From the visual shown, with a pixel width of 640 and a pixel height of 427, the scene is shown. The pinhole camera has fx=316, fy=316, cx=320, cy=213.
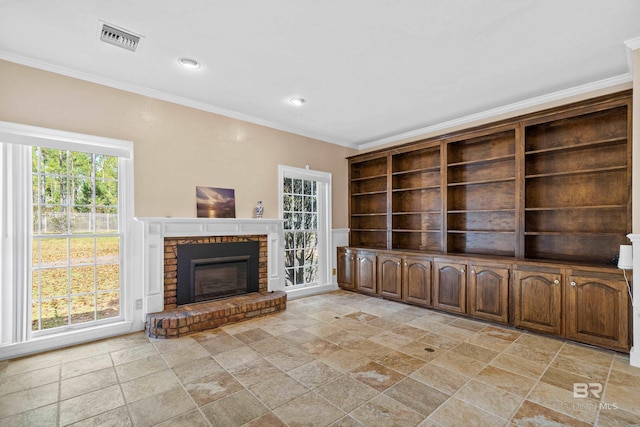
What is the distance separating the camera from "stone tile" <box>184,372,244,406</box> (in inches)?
94.7

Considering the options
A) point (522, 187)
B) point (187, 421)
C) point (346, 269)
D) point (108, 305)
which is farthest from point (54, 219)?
point (522, 187)

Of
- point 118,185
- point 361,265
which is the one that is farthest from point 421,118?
point 118,185

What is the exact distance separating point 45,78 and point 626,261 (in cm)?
593

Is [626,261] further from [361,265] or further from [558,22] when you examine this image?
[361,265]

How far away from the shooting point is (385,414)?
2.19 meters

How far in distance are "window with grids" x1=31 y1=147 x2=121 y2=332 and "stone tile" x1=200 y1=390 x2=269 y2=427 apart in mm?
2209

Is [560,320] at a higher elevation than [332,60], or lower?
lower

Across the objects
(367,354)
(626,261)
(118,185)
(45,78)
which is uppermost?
(45,78)

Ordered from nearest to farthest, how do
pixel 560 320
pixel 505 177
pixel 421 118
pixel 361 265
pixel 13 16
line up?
pixel 13 16, pixel 560 320, pixel 505 177, pixel 421 118, pixel 361 265

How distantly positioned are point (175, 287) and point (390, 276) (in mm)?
3236

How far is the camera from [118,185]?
3.75 m

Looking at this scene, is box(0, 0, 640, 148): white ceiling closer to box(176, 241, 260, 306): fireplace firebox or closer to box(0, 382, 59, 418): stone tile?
box(176, 241, 260, 306): fireplace firebox

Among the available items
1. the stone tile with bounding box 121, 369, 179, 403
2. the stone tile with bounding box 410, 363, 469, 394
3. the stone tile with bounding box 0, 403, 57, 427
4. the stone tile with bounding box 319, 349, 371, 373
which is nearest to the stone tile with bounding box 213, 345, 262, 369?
the stone tile with bounding box 121, 369, 179, 403

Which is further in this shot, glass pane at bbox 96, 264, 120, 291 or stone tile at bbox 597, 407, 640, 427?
glass pane at bbox 96, 264, 120, 291
